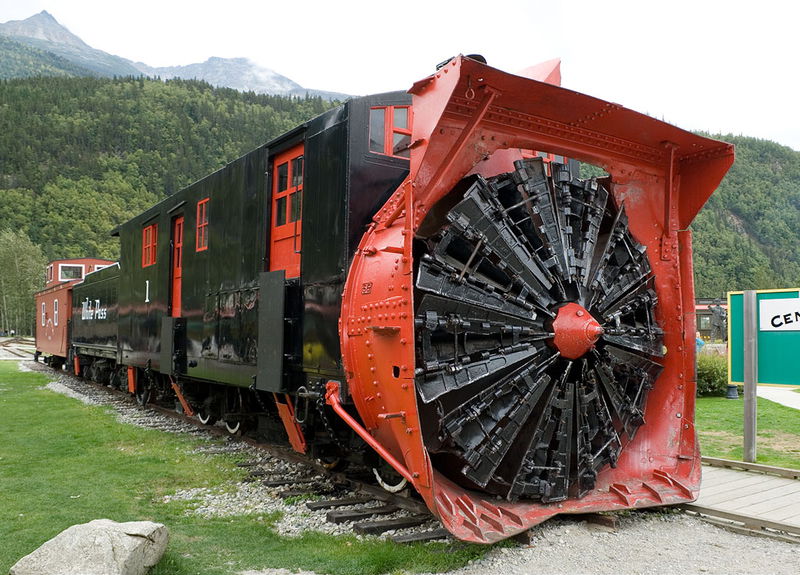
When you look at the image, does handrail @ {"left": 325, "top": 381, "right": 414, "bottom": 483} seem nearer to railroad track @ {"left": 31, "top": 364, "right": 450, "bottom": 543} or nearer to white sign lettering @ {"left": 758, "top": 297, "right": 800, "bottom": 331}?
railroad track @ {"left": 31, "top": 364, "right": 450, "bottom": 543}

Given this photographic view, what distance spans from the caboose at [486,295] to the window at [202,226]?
2.11m

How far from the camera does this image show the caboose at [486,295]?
4574mm

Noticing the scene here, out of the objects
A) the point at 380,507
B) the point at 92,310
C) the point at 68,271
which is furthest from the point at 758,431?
the point at 68,271

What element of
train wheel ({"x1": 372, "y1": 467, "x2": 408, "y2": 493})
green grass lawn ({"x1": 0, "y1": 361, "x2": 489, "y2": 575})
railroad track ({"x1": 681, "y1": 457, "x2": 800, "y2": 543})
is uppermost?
train wheel ({"x1": 372, "y1": 467, "x2": 408, "y2": 493})

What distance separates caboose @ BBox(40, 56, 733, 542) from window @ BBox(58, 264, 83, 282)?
2619 centimetres

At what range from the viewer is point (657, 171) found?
6.01 meters

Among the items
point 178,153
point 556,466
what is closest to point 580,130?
point 556,466

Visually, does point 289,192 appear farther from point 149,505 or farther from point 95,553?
point 95,553

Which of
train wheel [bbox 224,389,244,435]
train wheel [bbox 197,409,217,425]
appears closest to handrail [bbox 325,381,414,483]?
train wheel [bbox 224,389,244,435]

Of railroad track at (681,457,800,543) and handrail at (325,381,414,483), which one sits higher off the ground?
handrail at (325,381,414,483)

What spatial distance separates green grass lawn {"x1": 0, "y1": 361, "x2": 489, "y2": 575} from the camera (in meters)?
4.48

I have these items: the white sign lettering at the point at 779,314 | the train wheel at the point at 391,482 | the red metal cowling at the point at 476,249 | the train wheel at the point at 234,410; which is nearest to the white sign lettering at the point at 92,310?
the train wheel at the point at 234,410

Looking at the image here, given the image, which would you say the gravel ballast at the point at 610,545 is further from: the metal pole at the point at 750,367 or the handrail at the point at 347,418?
the metal pole at the point at 750,367

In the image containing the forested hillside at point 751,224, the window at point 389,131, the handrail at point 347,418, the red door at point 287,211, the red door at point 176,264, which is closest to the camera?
the handrail at point 347,418
